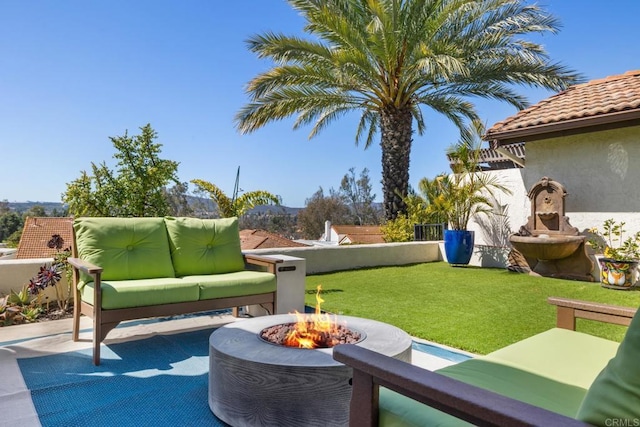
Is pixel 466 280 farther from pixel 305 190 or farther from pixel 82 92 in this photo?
pixel 305 190

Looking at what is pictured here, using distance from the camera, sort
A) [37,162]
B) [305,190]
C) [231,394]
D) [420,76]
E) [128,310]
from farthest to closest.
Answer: [305,190] < [37,162] < [420,76] < [128,310] < [231,394]

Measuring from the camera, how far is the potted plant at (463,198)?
868cm

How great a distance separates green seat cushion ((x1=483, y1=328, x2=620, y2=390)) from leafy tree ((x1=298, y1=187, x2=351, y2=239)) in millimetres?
30026

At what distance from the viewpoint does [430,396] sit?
1.09 meters

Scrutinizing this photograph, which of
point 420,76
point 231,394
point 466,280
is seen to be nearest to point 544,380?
point 231,394

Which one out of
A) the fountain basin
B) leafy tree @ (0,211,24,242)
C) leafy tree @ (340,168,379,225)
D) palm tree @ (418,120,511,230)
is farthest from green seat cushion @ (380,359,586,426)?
leafy tree @ (0,211,24,242)

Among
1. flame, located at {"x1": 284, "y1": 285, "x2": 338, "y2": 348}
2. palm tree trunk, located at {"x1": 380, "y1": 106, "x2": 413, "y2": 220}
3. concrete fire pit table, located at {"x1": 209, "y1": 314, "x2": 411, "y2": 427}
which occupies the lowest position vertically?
concrete fire pit table, located at {"x1": 209, "y1": 314, "x2": 411, "y2": 427}

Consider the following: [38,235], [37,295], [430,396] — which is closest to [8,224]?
[38,235]

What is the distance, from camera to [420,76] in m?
9.56

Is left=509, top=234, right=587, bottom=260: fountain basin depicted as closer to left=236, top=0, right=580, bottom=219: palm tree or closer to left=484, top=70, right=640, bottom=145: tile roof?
left=484, top=70, right=640, bottom=145: tile roof

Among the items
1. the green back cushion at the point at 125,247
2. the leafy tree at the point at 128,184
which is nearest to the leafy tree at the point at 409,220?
the leafy tree at the point at 128,184

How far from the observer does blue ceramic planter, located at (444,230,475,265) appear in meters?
8.63

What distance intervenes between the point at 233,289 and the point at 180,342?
676 mm

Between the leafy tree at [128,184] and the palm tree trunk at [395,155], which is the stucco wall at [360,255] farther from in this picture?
the leafy tree at [128,184]
